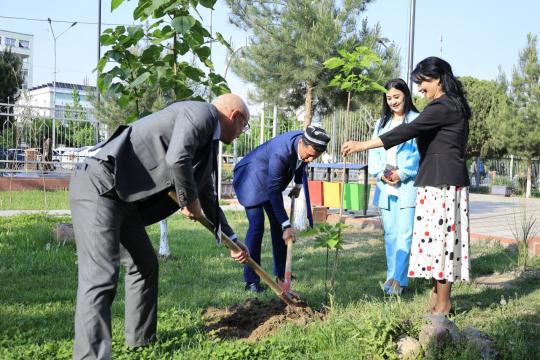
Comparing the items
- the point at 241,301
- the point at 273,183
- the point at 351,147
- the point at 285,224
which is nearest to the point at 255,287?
the point at 241,301

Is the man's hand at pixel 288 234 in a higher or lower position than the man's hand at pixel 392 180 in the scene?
lower

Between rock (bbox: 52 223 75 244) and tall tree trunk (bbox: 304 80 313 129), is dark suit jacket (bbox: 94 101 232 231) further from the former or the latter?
tall tree trunk (bbox: 304 80 313 129)

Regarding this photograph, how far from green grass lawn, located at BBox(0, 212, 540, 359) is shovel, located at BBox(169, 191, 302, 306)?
28 centimetres

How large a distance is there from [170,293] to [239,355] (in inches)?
67.1

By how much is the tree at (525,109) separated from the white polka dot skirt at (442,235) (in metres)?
19.7

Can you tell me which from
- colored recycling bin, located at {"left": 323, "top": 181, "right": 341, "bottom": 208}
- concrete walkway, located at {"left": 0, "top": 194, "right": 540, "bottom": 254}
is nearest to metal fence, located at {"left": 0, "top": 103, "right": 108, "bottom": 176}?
concrete walkway, located at {"left": 0, "top": 194, "right": 540, "bottom": 254}

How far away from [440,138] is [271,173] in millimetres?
1415

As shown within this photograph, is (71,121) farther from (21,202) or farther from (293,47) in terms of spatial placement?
(293,47)

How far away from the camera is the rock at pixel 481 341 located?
3.05 metres

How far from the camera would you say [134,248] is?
10.7 ft

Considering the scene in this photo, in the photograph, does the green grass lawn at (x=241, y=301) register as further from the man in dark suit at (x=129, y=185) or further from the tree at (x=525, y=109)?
the tree at (x=525, y=109)

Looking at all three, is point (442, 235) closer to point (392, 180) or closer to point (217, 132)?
point (392, 180)

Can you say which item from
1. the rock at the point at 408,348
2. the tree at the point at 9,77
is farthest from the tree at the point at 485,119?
the rock at the point at 408,348

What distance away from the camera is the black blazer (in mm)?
3846
